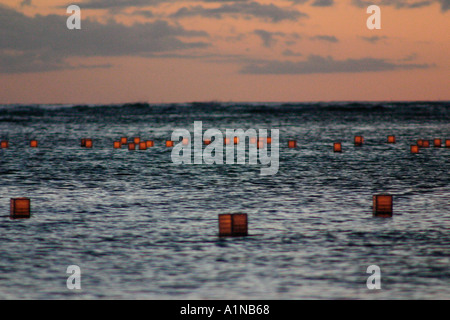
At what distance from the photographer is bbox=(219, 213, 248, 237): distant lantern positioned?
17031 millimetres

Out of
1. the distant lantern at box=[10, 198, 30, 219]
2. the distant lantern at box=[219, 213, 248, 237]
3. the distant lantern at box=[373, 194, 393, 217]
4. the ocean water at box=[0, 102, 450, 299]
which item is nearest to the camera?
the ocean water at box=[0, 102, 450, 299]

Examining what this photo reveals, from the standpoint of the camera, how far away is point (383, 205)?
65.6ft

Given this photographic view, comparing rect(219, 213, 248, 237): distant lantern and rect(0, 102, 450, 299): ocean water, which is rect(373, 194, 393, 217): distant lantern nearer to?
rect(0, 102, 450, 299): ocean water

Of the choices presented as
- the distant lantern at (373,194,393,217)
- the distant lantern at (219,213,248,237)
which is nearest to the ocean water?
the distant lantern at (219,213,248,237)

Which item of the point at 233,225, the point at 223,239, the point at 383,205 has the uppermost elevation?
the point at 383,205

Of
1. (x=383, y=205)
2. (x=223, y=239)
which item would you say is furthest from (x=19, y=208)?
(x=383, y=205)

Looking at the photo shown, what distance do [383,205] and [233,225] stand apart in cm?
498

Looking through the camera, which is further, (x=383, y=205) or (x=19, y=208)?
(x=383, y=205)

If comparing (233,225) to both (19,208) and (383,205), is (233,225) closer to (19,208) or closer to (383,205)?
(383,205)

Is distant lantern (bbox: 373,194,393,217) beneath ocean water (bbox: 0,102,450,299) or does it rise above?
above

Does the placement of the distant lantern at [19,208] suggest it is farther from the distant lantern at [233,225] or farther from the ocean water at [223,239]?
the distant lantern at [233,225]

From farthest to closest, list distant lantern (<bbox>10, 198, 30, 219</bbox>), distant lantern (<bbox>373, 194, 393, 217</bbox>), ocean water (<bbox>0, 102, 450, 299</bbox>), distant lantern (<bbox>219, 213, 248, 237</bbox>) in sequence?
distant lantern (<bbox>373, 194, 393, 217</bbox>) → distant lantern (<bbox>10, 198, 30, 219</bbox>) → distant lantern (<bbox>219, 213, 248, 237</bbox>) → ocean water (<bbox>0, 102, 450, 299</bbox>)

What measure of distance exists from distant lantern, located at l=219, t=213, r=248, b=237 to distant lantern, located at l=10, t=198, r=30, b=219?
18.9 ft

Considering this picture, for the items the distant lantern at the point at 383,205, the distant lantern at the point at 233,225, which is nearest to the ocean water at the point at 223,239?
the distant lantern at the point at 233,225
